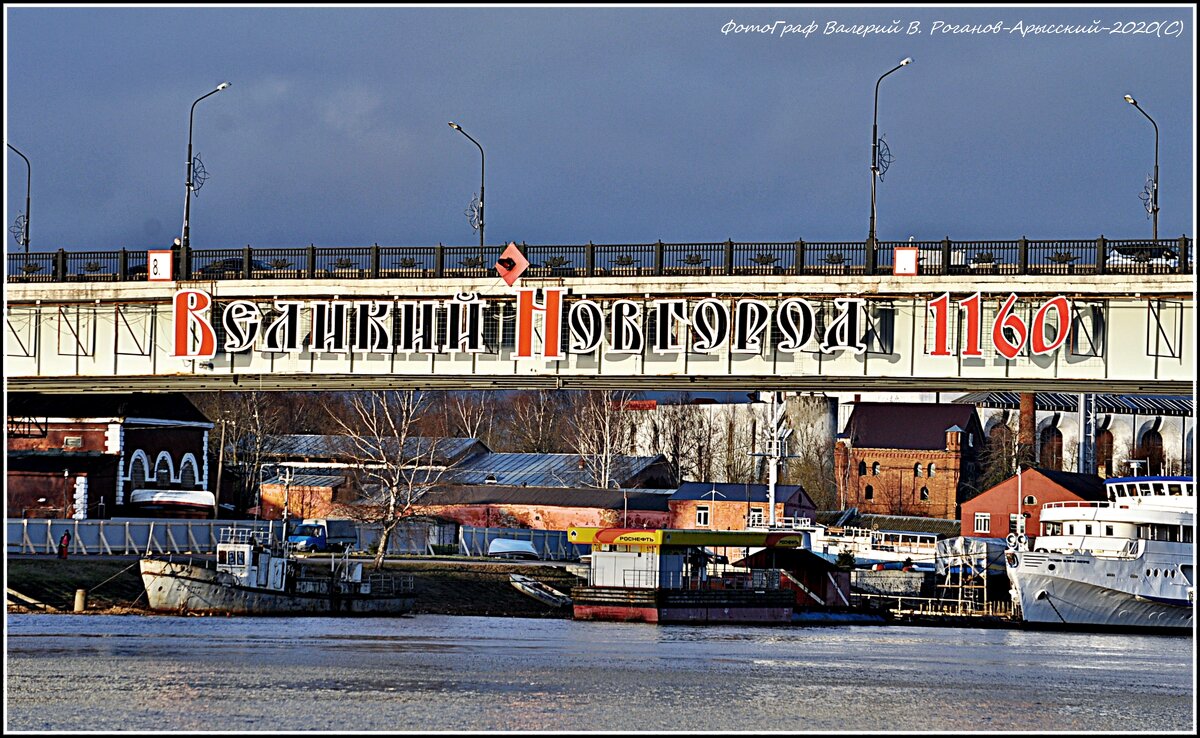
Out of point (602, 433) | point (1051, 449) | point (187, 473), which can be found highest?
point (602, 433)

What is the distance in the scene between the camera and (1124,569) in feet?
256

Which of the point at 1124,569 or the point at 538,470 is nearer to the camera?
the point at 1124,569

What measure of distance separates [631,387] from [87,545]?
112 ft

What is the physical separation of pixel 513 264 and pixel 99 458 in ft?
150

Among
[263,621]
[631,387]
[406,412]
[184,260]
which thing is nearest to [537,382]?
[631,387]

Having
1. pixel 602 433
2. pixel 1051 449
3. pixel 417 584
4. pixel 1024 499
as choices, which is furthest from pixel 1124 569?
pixel 1051 449

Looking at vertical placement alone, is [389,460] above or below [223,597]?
above

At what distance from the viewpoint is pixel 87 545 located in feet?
241

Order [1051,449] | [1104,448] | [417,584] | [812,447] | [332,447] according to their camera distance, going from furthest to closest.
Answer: [1104,448], [1051,449], [812,447], [332,447], [417,584]

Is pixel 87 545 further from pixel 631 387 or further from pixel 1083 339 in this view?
pixel 1083 339

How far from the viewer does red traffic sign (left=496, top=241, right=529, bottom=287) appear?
4997cm

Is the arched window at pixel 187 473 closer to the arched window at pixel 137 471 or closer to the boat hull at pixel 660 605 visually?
the arched window at pixel 137 471

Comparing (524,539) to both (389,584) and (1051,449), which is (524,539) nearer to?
(389,584)

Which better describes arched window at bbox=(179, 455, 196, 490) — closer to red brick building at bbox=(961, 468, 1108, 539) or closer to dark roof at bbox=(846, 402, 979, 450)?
red brick building at bbox=(961, 468, 1108, 539)
